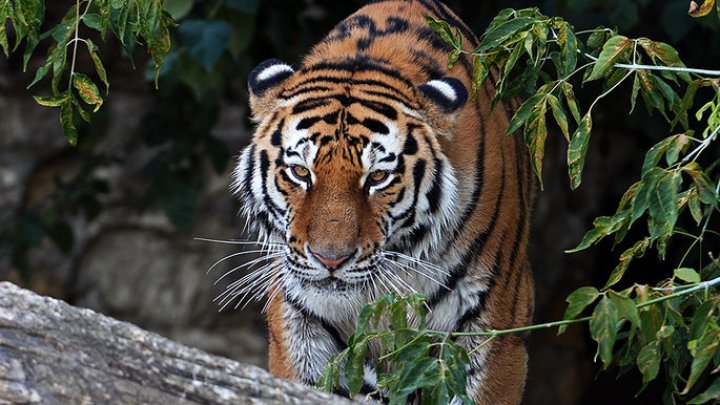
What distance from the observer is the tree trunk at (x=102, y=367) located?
2412 mm

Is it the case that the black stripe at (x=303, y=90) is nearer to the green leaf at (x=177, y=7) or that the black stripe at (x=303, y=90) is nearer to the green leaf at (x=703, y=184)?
the green leaf at (x=177, y=7)

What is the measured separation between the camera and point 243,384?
8.25 feet

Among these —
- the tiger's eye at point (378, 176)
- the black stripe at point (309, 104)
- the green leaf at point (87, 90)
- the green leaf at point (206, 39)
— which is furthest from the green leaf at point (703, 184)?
the green leaf at point (206, 39)

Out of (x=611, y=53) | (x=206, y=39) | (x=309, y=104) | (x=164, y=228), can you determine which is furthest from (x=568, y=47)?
(x=164, y=228)

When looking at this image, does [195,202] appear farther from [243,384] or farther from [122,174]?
[243,384]

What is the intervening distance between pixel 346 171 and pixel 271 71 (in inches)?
20.8

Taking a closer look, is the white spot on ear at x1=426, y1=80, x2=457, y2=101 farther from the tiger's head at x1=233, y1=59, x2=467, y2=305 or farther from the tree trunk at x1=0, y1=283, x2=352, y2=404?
the tree trunk at x1=0, y1=283, x2=352, y2=404

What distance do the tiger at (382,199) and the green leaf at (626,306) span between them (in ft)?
3.02

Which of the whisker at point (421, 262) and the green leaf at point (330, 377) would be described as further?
the whisker at point (421, 262)

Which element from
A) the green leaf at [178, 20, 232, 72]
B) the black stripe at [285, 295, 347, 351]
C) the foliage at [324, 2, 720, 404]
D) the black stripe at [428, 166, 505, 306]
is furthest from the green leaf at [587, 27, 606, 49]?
the green leaf at [178, 20, 232, 72]

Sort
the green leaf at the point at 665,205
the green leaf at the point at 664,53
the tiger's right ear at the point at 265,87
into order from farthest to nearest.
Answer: the tiger's right ear at the point at 265,87 < the green leaf at the point at 664,53 < the green leaf at the point at 665,205

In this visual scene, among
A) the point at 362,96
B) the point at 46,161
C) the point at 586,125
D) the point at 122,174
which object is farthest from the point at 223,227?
the point at 586,125

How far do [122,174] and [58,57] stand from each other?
3.94m

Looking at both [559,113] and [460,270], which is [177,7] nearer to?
[460,270]
